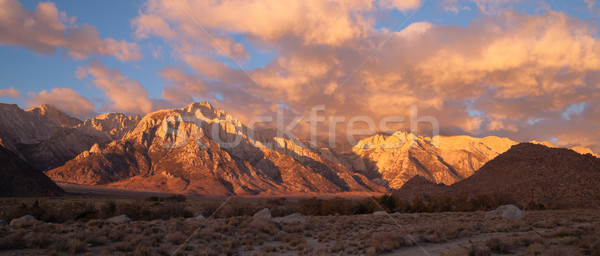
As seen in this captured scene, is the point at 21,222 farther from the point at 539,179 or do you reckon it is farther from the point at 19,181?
the point at 19,181

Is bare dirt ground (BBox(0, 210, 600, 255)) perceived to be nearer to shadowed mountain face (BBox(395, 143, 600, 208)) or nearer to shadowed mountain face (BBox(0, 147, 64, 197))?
shadowed mountain face (BBox(395, 143, 600, 208))

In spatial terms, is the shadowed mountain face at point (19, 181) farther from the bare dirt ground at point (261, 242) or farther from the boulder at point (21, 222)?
the bare dirt ground at point (261, 242)

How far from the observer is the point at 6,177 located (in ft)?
385

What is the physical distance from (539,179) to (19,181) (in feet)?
502

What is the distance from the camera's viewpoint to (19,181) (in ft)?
388

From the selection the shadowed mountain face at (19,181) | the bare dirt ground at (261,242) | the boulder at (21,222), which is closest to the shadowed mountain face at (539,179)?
the bare dirt ground at (261,242)

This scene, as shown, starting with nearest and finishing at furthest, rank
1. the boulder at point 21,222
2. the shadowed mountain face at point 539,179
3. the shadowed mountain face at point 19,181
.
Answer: the boulder at point 21,222 < the shadowed mountain face at point 539,179 < the shadowed mountain face at point 19,181

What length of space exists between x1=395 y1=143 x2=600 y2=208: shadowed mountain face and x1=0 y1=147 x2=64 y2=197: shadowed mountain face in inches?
4735

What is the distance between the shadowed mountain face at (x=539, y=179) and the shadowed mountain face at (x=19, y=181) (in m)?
120

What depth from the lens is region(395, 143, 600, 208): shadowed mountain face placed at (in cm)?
7288

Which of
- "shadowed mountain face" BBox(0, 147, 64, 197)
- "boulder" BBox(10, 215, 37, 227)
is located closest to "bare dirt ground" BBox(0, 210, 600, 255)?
"boulder" BBox(10, 215, 37, 227)

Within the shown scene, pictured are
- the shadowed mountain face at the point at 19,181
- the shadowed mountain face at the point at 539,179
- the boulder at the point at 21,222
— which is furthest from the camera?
the shadowed mountain face at the point at 19,181

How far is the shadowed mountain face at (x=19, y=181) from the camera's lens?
114625mm

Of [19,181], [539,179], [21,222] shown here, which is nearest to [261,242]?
[21,222]
